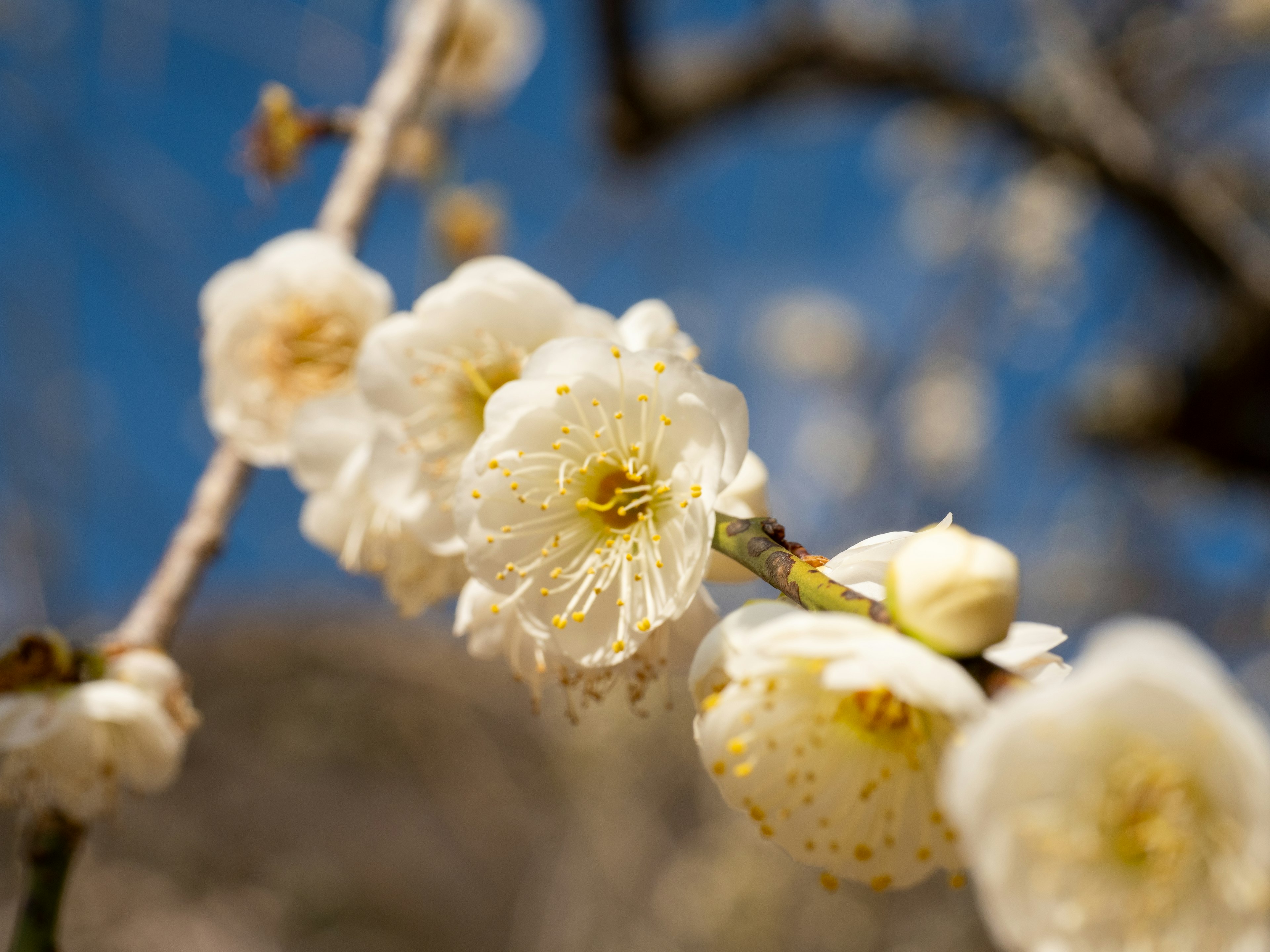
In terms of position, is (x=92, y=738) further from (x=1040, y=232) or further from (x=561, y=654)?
(x=1040, y=232)

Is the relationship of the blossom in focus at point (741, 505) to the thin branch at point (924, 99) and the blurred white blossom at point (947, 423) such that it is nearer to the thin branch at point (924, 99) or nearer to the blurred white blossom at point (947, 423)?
the thin branch at point (924, 99)

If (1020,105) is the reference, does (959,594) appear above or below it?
below

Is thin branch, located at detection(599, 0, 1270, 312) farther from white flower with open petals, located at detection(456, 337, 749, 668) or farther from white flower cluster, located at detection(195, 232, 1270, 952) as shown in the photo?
white flower with open petals, located at detection(456, 337, 749, 668)

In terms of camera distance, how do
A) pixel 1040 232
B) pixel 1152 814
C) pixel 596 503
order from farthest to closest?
pixel 1040 232, pixel 596 503, pixel 1152 814

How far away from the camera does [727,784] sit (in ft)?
1.58

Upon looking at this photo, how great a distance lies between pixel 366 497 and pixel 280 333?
0.27m

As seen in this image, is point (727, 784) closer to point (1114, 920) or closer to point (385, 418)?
point (1114, 920)

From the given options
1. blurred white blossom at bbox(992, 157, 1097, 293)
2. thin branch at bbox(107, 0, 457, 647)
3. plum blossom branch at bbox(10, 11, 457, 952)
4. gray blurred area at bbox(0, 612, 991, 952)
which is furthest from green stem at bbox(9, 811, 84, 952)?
blurred white blossom at bbox(992, 157, 1097, 293)

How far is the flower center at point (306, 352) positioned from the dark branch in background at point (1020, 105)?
6.50ft

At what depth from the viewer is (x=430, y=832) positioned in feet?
13.0

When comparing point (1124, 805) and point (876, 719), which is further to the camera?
point (876, 719)

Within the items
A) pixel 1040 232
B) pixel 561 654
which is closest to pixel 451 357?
pixel 561 654

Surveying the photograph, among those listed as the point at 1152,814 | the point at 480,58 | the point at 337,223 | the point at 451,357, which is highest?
the point at 480,58

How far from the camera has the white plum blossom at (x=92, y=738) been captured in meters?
0.64
